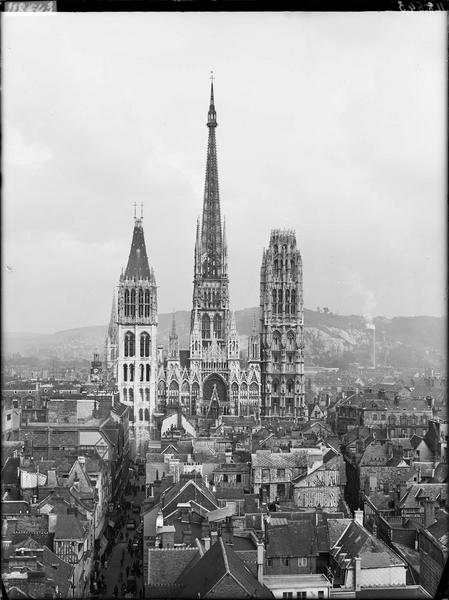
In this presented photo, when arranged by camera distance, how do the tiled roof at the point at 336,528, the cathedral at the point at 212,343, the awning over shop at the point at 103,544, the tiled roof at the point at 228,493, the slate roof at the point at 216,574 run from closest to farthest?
the slate roof at the point at 216,574
the tiled roof at the point at 336,528
the tiled roof at the point at 228,493
the awning over shop at the point at 103,544
the cathedral at the point at 212,343

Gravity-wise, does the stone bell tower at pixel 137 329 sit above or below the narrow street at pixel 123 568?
above

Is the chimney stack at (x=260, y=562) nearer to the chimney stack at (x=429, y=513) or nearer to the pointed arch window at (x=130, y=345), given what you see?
the chimney stack at (x=429, y=513)

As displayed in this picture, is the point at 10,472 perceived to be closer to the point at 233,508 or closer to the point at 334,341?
the point at 233,508

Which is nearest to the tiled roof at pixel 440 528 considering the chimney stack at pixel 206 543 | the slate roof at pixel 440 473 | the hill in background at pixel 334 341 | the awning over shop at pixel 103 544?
the chimney stack at pixel 206 543

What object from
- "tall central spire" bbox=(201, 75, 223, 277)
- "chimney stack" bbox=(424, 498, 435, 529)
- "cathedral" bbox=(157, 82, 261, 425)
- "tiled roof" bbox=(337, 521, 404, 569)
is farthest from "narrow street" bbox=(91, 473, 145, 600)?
"tall central spire" bbox=(201, 75, 223, 277)

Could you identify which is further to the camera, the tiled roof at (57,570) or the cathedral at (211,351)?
the cathedral at (211,351)

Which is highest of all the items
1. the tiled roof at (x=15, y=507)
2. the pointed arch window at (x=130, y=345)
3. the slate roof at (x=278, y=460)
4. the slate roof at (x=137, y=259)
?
the slate roof at (x=137, y=259)
